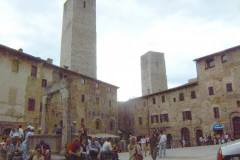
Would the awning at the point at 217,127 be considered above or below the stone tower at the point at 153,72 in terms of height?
below

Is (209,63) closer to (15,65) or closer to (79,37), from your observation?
(79,37)

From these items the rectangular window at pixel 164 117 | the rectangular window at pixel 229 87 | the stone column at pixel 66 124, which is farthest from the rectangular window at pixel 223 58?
the stone column at pixel 66 124

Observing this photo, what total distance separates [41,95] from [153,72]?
1252 inches

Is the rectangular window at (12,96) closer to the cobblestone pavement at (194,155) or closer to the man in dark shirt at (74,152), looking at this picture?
the cobblestone pavement at (194,155)

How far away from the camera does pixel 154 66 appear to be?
51.3m

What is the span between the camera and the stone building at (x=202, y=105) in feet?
80.6

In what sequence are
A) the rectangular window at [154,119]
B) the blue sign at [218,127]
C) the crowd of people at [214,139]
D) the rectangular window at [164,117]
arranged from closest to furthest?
1. the crowd of people at [214,139]
2. the blue sign at [218,127]
3. the rectangular window at [164,117]
4. the rectangular window at [154,119]

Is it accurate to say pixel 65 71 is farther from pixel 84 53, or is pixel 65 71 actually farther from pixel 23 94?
pixel 84 53

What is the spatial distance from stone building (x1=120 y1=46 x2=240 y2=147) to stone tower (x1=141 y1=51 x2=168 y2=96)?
51.3 ft

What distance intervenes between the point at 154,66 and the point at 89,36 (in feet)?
62.3

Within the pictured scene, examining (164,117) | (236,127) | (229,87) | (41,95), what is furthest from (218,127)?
(41,95)

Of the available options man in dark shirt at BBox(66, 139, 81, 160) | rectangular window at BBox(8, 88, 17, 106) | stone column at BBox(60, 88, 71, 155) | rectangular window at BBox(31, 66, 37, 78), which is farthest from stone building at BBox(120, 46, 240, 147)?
man in dark shirt at BBox(66, 139, 81, 160)

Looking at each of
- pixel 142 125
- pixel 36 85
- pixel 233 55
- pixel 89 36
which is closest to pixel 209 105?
pixel 233 55

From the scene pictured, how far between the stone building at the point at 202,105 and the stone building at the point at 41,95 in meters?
8.09
